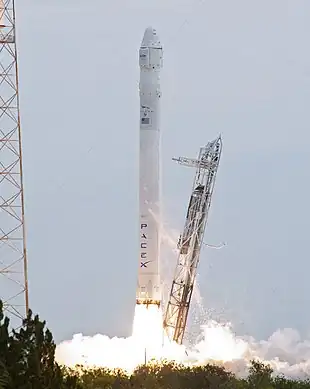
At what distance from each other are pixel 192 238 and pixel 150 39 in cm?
469

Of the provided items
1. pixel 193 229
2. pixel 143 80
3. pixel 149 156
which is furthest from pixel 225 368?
pixel 143 80

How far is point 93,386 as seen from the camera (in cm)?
2230

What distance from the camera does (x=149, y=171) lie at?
24281mm

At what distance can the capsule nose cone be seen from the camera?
2425 cm

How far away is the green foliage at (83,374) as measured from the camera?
532 inches

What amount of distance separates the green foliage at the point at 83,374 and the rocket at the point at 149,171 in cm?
198

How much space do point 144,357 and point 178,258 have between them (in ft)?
8.52

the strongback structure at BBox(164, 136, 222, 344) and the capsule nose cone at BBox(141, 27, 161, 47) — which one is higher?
the capsule nose cone at BBox(141, 27, 161, 47)

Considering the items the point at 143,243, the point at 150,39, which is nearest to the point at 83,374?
the point at 143,243

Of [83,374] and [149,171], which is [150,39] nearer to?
[149,171]

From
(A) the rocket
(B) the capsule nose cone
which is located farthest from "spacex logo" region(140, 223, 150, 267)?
(B) the capsule nose cone

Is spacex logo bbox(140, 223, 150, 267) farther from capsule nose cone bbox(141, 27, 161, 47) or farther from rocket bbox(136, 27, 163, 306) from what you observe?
capsule nose cone bbox(141, 27, 161, 47)

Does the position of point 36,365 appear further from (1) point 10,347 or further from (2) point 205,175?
(2) point 205,175

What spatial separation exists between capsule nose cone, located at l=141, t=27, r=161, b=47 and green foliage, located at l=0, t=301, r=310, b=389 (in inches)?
289
